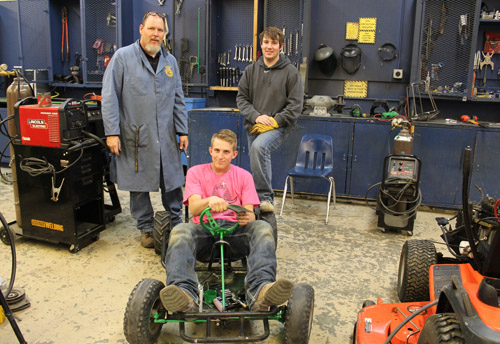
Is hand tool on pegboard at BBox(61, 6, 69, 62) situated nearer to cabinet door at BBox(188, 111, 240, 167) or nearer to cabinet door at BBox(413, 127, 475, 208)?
cabinet door at BBox(188, 111, 240, 167)

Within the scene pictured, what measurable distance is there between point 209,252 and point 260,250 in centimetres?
36

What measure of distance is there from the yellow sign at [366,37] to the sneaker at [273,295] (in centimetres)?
396

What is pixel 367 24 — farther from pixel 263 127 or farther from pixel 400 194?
pixel 263 127

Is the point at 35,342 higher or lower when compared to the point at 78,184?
lower

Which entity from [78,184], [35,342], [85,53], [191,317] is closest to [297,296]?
[191,317]

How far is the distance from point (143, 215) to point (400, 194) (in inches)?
80.4

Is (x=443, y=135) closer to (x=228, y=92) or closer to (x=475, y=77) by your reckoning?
(x=475, y=77)

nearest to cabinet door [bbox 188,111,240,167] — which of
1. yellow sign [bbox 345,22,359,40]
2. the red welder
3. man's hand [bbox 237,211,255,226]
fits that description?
yellow sign [bbox 345,22,359,40]

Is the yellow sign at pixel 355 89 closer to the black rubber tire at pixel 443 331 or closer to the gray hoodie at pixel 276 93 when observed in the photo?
the gray hoodie at pixel 276 93

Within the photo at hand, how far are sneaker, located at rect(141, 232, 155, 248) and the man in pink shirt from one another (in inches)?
37.1

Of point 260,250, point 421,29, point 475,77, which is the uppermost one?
point 421,29

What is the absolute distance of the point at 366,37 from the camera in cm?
518

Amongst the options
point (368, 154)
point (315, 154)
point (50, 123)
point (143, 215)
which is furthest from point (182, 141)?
point (368, 154)

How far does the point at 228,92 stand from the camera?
5.76 metres
